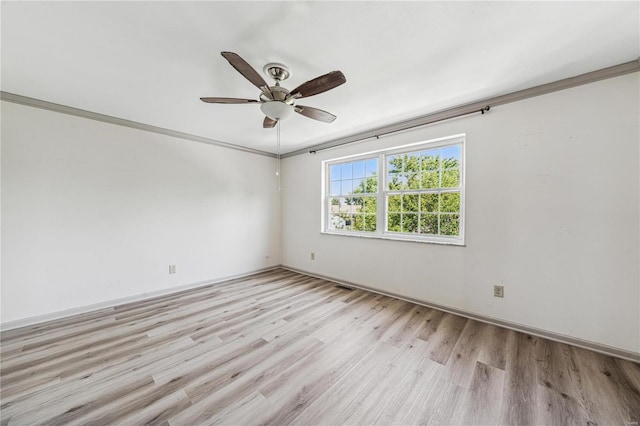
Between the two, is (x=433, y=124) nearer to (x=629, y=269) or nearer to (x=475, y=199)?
(x=475, y=199)

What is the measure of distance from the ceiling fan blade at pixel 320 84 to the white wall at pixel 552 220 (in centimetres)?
182

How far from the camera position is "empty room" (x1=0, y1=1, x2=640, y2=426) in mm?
1503

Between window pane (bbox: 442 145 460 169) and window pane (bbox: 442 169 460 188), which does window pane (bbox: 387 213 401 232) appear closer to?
window pane (bbox: 442 169 460 188)

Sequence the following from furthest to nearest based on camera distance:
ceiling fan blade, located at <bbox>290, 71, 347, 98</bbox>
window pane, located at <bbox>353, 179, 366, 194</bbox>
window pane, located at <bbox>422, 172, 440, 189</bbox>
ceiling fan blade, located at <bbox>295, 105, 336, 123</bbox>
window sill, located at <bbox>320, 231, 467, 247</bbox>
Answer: window pane, located at <bbox>353, 179, 366, 194</bbox>
window pane, located at <bbox>422, 172, 440, 189</bbox>
window sill, located at <bbox>320, 231, 467, 247</bbox>
ceiling fan blade, located at <bbox>295, 105, 336, 123</bbox>
ceiling fan blade, located at <bbox>290, 71, 347, 98</bbox>

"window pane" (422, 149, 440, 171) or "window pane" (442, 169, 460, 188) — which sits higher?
→ "window pane" (422, 149, 440, 171)

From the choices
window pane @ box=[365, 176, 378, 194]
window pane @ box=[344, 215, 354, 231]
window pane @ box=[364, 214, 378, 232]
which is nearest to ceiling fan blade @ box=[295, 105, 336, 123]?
window pane @ box=[365, 176, 378, 194]

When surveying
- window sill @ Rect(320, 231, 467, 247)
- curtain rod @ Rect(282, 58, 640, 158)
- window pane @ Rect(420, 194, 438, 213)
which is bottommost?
window sill @ Rect(320, 231, 467, 247)

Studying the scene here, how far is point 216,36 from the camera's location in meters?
1.63

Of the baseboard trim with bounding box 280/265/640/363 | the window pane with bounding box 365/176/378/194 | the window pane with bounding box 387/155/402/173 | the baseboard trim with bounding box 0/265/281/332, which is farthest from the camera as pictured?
the window pane with bounding box 365/176/378/194

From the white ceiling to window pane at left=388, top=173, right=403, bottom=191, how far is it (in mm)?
1059

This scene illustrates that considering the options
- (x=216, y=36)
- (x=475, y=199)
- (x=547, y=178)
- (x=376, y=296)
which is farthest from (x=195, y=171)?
(x=547, y=178)

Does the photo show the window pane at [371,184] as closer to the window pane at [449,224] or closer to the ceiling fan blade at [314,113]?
the window pane at [449,224]

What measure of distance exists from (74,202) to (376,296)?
4.02m

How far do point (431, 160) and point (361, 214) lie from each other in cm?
133
